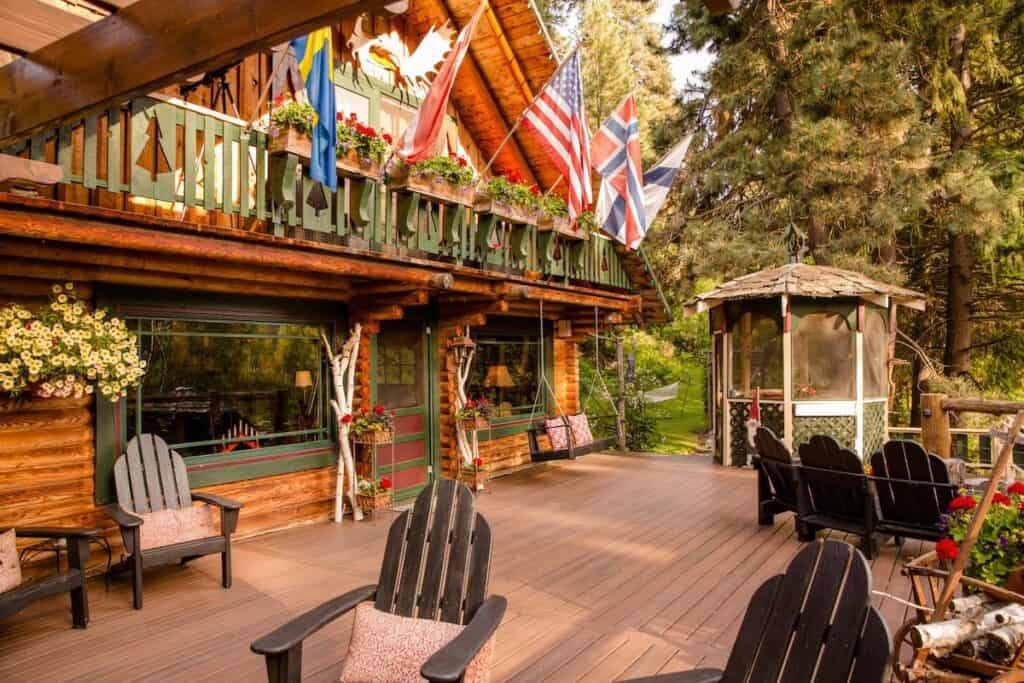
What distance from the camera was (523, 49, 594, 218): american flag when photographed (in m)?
8.17

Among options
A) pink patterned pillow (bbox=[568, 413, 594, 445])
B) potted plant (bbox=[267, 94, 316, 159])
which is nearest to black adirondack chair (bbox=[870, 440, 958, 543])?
pink patterned pillow (bbox=[568, 413, 594, 445])

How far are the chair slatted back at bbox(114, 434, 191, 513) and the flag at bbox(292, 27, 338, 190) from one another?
2685 millimetres

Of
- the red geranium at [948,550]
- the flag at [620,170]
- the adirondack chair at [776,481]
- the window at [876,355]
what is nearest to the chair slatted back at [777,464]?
the adirondack chair at [776,481]

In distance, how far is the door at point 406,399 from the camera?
8.85 metres

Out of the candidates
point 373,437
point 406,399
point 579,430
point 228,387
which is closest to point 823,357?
point 579,430

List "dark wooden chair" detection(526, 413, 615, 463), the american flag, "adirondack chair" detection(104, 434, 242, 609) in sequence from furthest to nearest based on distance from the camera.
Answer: "dark wooden chair" detection(526, 413, 615, 463) < the american flag < "adirondack chair" detection(104, 434, 242, 609)

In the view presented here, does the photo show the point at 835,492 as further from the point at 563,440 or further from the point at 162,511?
the point at 162,511

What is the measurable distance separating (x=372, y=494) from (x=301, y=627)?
510cm

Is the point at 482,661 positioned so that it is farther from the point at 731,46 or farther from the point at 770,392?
the point at 731,46

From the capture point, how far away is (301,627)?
2.82 meters

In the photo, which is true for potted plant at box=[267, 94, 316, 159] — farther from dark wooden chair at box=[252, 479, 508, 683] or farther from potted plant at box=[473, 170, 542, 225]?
dark wooden chair at box=[252, 479, 508, 683]

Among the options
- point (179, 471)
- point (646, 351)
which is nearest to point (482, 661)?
point (179, 471)

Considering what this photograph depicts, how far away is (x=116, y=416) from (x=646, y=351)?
17996 mm

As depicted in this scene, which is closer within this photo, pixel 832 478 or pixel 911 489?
pixel 911 489
